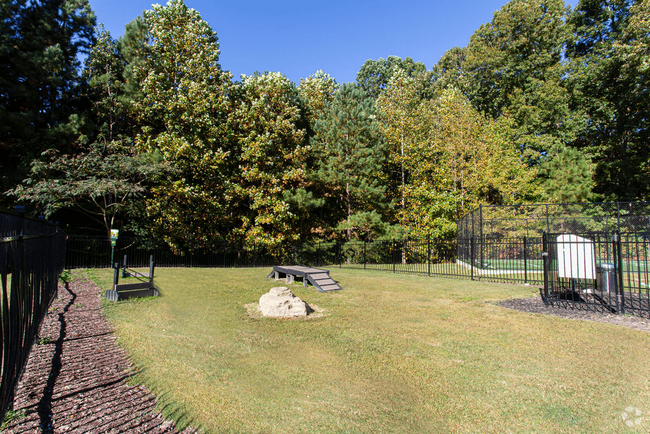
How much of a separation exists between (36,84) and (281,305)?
18799 mm

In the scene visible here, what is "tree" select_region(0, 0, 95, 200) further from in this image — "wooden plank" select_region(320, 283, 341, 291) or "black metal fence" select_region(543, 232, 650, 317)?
"black metal fence" select_region(543, 232, 650, 317)

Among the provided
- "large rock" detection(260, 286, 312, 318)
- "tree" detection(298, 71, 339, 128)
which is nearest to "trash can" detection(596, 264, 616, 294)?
"large rock" detection(260, 286, 312, 318)

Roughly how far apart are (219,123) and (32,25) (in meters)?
9.96

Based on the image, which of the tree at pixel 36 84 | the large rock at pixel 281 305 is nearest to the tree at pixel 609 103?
the large rock at pixel 281 305

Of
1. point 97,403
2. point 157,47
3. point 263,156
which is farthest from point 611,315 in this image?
point 157,47

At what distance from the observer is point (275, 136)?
20.2m

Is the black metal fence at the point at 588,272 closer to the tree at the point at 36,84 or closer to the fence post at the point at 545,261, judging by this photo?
the fence post at the point at 545,261

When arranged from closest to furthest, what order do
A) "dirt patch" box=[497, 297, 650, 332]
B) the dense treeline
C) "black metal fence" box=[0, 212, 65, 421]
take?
"black metal fence" box=[0, 212, 65, 421] < "dirt patch" box=[497, 297, 650, 332] < the dense treeline

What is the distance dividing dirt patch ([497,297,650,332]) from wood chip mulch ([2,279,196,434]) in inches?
297

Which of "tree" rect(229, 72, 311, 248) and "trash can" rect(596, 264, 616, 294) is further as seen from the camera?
"tree" rect(229, 72, 311, 248)

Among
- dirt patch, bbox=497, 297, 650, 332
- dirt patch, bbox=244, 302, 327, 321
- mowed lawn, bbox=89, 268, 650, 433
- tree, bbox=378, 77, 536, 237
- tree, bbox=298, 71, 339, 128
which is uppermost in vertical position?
tree, bbox=298, 71, 339, 128

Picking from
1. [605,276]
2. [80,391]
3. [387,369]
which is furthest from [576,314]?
Answer: [80,391]

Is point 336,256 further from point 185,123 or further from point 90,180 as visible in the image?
point 90,180

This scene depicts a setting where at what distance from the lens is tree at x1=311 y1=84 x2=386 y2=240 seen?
22.2 metres
